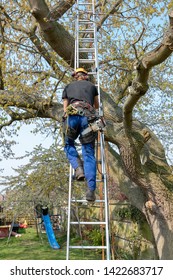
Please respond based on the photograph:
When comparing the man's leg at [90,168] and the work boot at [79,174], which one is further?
the work boot at [79,174]

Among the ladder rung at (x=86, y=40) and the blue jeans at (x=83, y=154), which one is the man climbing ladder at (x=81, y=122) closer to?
the blue jeans at (x=83, y=154)

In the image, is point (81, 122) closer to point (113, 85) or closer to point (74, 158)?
point (74, 158)

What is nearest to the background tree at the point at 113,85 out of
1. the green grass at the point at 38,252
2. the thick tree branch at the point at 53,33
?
the thick tree branch at the point at 53,33

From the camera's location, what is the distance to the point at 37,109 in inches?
298

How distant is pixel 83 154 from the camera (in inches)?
191

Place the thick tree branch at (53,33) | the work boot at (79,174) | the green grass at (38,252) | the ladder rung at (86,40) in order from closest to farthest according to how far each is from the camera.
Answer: the work boot at (79,174) → the thick tree branch at (53,33) → the ladder rung at (86,40) → the green grass at (38,252)

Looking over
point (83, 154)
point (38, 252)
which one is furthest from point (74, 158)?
point (38, 252)

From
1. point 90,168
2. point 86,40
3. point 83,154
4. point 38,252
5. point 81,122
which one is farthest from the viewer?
point 38,252

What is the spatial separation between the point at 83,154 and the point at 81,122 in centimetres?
→ 47

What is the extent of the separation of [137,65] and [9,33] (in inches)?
173

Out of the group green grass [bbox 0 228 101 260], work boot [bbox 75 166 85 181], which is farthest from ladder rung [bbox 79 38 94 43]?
green grass [bbox 0 228 101 260]

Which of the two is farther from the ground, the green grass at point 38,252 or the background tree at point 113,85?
the background tree at point 113,85

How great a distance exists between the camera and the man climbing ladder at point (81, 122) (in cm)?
473

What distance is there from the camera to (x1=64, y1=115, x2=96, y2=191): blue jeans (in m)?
4.59
